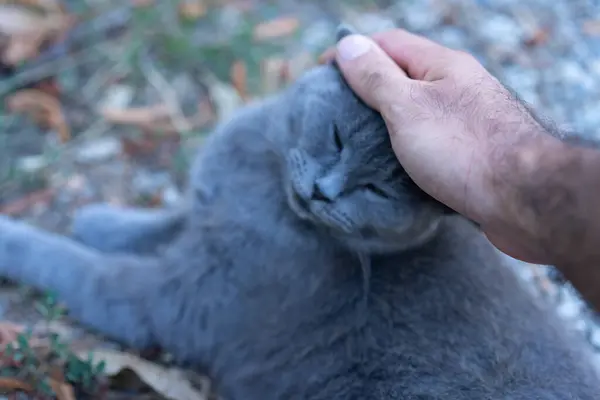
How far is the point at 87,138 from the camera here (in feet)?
5.58

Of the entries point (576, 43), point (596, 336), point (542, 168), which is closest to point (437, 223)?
point (542, 168)

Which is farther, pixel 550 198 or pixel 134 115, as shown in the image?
pixel 134 115

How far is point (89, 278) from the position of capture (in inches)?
53.9

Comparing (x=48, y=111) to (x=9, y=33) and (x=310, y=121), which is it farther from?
(x=310, y=121)

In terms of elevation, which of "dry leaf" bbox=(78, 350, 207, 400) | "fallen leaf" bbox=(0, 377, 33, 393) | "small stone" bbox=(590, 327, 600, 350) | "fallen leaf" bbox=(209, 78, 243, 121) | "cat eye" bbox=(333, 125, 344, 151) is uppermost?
"cat eye" bbox=(333, 125, 344, 151)

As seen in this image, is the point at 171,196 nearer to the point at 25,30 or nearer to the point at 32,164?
the point at 32,164

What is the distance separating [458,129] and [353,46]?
263mm

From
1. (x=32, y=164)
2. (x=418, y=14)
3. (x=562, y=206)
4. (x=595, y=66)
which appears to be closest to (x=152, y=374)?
(x=32, y=164)

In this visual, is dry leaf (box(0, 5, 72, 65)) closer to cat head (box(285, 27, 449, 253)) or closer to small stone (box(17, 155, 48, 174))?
small stone (box(17, 155, 48, 174))

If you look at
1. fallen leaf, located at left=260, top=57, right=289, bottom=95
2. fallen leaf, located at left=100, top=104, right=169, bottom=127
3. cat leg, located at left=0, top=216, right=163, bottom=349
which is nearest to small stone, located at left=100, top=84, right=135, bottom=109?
fallen leaf, located at left=100, top=104, right=169, bottom=127

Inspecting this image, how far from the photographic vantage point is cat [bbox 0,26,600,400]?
1.05m

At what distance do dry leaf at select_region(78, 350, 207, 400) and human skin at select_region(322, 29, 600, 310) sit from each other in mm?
604

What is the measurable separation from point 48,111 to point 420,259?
3.31 ft

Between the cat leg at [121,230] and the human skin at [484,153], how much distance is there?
0.58 meters
